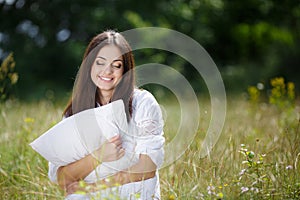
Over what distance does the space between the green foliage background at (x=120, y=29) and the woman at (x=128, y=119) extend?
6.42 meters

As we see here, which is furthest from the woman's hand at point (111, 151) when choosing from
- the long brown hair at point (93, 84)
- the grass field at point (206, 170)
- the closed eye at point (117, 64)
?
the closed eye at point (117, 64)

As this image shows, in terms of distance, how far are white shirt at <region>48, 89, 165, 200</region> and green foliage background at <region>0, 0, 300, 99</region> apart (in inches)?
260

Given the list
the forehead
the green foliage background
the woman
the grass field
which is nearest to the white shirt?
the woman

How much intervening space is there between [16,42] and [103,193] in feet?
28.3

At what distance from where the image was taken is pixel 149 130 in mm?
2330

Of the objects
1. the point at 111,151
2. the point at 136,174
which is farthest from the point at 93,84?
the point at 136,174

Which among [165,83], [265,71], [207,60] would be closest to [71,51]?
[165,83]

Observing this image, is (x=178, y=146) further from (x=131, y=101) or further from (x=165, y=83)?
(x=165, y=83)

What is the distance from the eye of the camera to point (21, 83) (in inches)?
390

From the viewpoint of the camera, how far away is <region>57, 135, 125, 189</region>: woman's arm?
232 cm

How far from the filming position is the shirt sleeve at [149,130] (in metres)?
2.29

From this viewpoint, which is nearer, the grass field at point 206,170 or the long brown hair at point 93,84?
the grass field at point 206,170

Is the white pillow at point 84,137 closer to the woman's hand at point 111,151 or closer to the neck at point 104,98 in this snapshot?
the woman's hand at point 111,151

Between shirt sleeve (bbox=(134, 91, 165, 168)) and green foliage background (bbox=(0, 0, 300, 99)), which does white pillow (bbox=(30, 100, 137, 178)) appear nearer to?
shirt sleeve (bbox=(134, 91, 165, 168))
